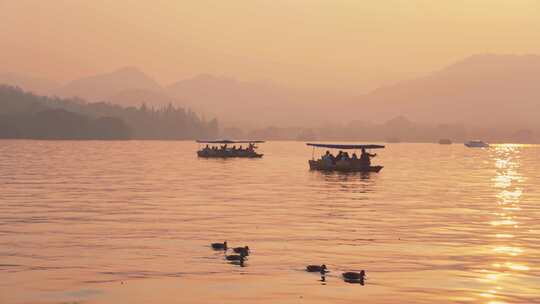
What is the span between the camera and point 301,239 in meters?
40.5

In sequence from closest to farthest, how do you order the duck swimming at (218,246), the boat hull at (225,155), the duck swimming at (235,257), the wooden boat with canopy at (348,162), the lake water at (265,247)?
the lake water at (265,247) → the duck swimming at (235,257) → the duck swimming at (218,246) → the wooden boat with canopy at (348,162) → the boat hull at (225,155)

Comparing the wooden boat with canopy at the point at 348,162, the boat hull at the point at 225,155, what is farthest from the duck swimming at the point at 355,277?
the boat hull at the point at 225,155

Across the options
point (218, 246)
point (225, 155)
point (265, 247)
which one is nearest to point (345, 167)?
point (225, 155)

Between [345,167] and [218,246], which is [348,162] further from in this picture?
[218,246]

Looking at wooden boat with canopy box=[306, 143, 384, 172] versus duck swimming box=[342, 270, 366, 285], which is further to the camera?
wooden boat with canopy box=[306, 143, 384, 172]

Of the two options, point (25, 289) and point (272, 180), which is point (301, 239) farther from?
point (272, 180)

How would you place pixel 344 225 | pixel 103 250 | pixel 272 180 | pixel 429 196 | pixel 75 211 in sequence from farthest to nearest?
pixel 272 180 → pixel 429 196 → pixel 75 211 → pixel 344 225 → pixel 103 250

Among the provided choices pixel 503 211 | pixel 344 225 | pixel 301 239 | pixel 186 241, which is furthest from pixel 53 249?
pixel 503 211

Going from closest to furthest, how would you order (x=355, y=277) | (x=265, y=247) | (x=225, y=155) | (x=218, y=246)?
(x=355, y=277) < (x=218, y=246) < (x=265, y=247) < (x=225, y=155)

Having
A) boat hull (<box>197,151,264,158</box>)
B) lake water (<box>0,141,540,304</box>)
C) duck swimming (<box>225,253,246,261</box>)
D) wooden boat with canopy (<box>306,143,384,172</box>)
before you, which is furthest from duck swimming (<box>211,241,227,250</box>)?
boat hull (<box>197,151,264,158</box>)

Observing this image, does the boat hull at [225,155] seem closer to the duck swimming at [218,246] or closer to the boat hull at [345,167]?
the boat hull at [345,167]

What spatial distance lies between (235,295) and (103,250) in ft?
36.3

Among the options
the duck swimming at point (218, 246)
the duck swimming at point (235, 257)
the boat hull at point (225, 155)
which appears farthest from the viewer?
the boat hull at point (225, 155)

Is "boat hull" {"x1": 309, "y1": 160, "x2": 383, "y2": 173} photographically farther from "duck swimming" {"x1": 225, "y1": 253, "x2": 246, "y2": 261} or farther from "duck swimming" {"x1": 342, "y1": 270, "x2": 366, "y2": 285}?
"duck swimming" {"x1": 342, "y1": 270, "x2": 366, "y2": 285}
